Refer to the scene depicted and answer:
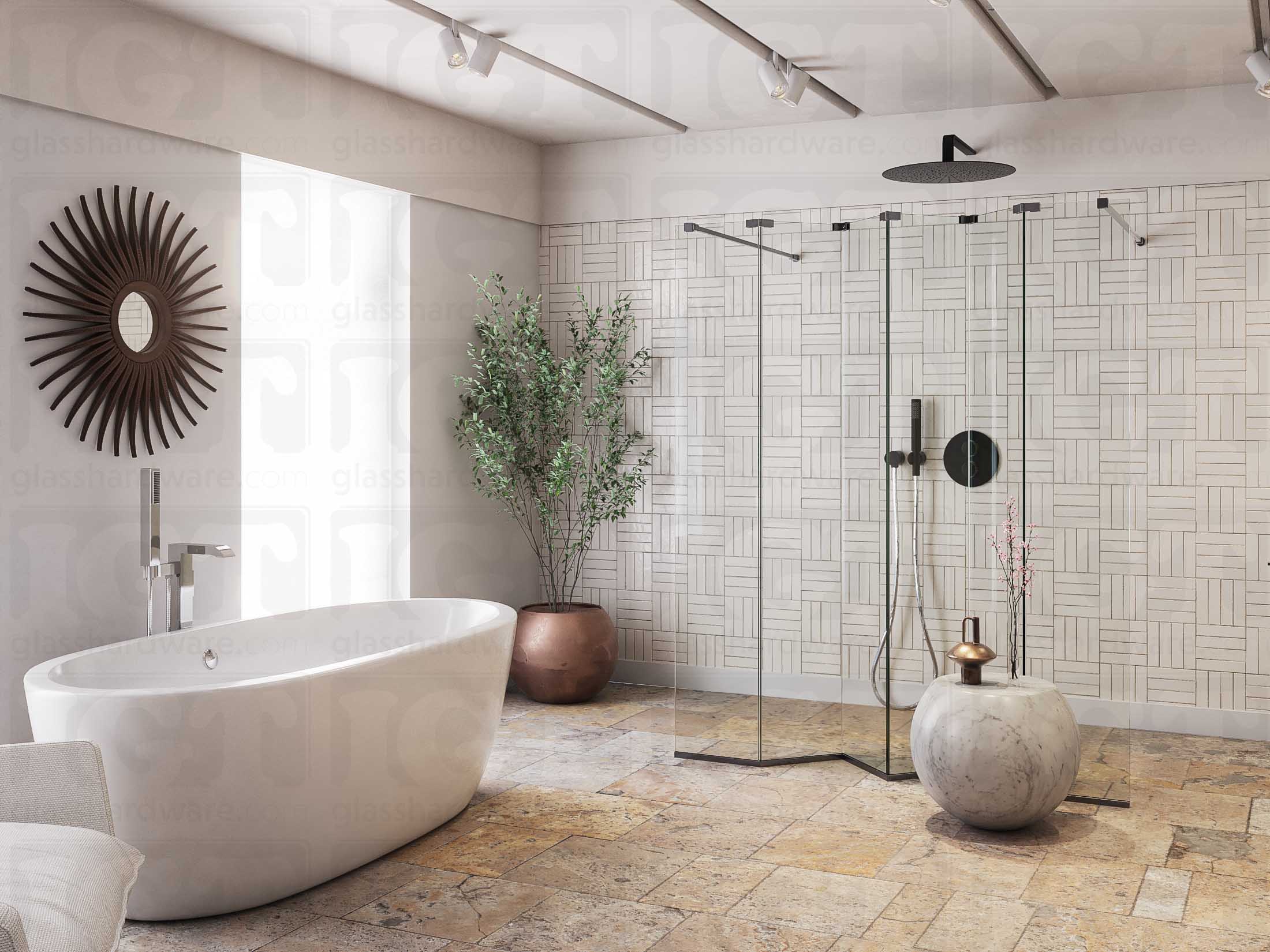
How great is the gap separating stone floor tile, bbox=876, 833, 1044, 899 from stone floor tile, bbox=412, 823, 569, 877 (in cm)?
102

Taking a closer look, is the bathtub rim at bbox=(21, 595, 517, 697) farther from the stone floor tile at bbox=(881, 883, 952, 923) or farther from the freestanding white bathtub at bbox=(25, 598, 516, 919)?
the stone floor tile at bbox=(881, 883, 952, 923)

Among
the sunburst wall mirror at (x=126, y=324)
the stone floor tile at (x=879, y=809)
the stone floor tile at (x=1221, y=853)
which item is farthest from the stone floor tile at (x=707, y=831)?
the sunburst wall mirror at (x=126, y=324)

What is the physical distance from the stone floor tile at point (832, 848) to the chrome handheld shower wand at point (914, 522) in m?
0.57

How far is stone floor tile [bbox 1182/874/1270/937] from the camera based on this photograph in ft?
9.23

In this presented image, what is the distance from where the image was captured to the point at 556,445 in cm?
559

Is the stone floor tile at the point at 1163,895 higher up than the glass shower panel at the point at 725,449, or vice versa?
the glass shower panel at the point at 725,449

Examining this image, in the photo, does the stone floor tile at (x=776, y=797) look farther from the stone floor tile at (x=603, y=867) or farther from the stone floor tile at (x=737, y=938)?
the stone floor tile at (x=737, y=938)

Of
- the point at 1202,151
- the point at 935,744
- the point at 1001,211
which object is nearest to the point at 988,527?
the point at 935,744

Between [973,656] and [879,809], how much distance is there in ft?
2.19

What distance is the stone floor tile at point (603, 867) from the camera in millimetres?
3111

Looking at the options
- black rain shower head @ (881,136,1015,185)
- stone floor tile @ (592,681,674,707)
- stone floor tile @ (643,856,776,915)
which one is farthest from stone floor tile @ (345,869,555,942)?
black rain shower head @ (881,136,1015,185)

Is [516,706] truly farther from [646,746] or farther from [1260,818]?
[1260,818]

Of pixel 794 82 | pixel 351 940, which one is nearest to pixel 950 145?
pixel 794 82

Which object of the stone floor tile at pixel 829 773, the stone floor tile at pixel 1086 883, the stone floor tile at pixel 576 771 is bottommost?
the stone floor tile at pixel 1086 883
